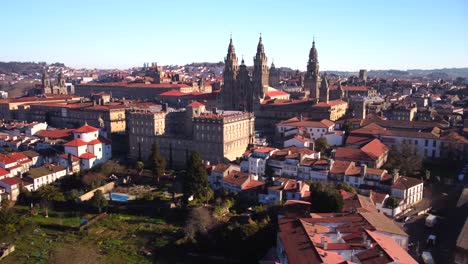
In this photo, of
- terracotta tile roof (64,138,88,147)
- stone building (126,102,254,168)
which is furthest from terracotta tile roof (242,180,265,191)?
terracotta tile roof (64,138,88,147)

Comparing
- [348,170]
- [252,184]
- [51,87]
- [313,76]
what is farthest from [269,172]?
[51,87]

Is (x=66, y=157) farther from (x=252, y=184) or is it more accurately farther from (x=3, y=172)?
(x=252, y=184)

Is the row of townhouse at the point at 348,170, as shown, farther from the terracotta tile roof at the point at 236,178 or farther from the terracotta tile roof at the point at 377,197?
the terracotta tile roof at the point at 236,178

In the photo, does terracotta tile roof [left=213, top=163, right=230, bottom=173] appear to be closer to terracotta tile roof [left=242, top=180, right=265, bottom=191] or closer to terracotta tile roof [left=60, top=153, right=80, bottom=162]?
terracotta tile roof [left=242, top=180, right=265, bottom=191]

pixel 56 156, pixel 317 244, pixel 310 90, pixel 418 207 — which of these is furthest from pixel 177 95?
pixel 317 244

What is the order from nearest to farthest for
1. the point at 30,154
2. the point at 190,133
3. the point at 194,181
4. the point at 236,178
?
the point at 194,181, the point at 236,178, the point at 30,154, the point at 190,133

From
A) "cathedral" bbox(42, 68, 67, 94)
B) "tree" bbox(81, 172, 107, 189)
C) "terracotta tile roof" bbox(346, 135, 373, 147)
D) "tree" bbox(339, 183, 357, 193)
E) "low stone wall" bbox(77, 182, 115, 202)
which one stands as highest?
"cathedral" bbox(42, 68, 67, 94)
